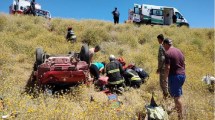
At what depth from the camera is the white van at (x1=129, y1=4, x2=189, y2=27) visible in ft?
96.9

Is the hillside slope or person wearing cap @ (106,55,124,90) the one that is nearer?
the hillside slope

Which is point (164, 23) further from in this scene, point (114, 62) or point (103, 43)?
point (114, 62)

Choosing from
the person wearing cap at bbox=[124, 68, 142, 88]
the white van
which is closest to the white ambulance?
the white van

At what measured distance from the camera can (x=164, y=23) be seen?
29938 mm

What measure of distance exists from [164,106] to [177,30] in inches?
668

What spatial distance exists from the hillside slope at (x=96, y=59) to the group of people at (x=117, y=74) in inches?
13.1

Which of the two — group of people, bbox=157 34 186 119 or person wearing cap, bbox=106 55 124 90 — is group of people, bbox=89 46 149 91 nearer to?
person wearing cap, bbox=106 55 124 90

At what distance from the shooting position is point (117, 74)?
10.4 m

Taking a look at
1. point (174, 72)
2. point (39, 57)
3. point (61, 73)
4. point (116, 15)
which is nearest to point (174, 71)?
point (174, 72)

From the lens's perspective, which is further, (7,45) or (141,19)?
(141,19)

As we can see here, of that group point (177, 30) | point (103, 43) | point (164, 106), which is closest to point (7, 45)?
point (103, 43)

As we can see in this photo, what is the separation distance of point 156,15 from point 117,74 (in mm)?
20307

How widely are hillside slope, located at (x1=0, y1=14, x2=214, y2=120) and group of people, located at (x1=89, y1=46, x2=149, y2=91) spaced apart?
1.09 ft

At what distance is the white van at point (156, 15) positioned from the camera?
96.9 ft
